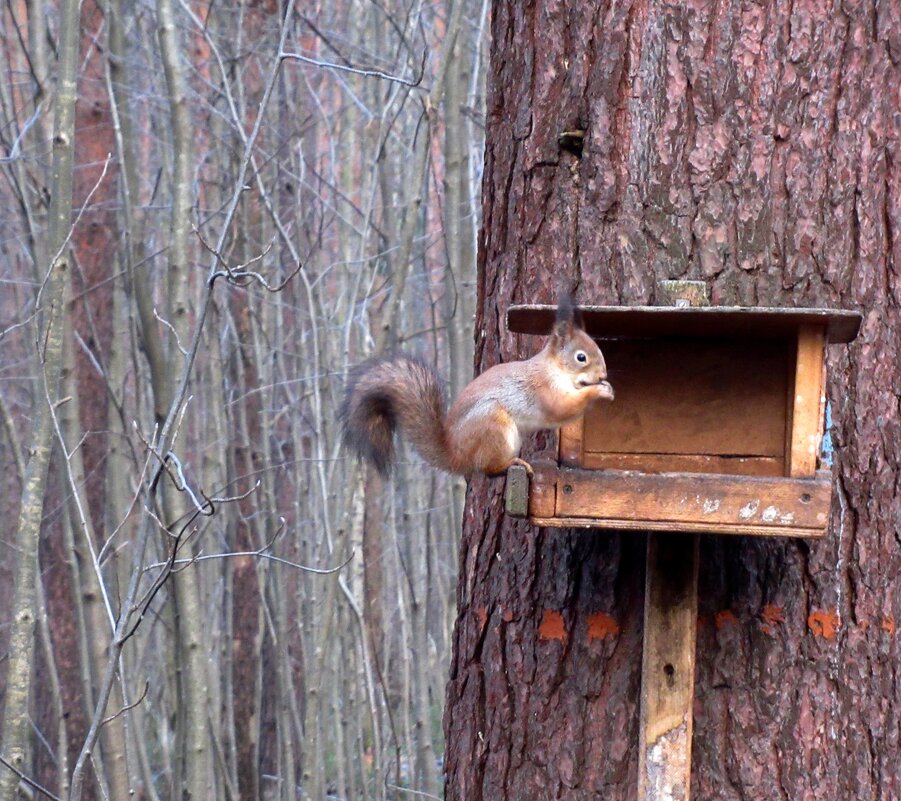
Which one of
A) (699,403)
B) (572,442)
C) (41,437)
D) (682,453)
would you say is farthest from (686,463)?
(41,437)

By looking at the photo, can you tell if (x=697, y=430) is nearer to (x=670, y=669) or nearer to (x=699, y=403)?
(x=699, y=403)

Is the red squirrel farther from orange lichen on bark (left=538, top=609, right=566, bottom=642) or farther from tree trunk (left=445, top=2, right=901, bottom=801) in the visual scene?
orange lichen on bark (left=538, top=609, right=566, bottom=642)

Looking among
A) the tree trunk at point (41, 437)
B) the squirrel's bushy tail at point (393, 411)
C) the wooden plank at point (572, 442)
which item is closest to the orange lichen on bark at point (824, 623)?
the wooden plank at point (572, 442)

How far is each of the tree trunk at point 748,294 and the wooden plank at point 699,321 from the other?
0.18m

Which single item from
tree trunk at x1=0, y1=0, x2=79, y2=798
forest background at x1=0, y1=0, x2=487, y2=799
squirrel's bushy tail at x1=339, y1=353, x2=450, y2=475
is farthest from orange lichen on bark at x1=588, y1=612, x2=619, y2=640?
tree trunk at x1=0, y1=0, x2=79, y2=798

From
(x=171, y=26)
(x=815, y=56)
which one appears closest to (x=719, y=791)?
(x=815, y=56)

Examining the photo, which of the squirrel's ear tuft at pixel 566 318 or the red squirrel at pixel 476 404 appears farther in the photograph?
the red squirrel at pixel 476 404

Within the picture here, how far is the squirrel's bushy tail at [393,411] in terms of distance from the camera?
2.61 meters

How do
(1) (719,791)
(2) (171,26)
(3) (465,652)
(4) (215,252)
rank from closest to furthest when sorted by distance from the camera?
(1) (719,791)
(4) (215,252)
(3) (465,652)
(2) (171,26)

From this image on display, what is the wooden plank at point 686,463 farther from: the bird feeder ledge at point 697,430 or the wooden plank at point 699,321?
the wooden plank at point 699,321

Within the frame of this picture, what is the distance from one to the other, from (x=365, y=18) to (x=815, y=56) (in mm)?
4158

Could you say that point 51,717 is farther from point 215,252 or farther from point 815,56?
point 815,56

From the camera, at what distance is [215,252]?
2.60 m

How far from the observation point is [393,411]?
A: 8.68 feet
